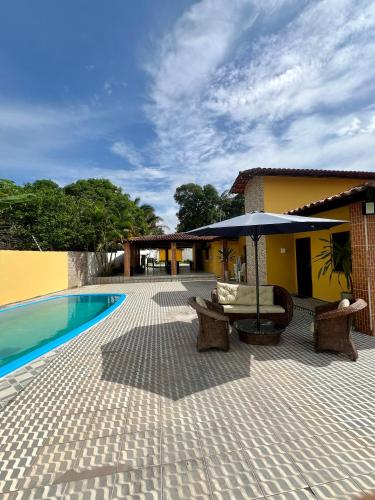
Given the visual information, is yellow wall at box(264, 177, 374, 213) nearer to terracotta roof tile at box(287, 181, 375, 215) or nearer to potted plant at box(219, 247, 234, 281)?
terracotta roof tile at box(287, 181, 375, 215)

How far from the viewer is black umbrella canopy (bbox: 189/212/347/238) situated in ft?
15.5

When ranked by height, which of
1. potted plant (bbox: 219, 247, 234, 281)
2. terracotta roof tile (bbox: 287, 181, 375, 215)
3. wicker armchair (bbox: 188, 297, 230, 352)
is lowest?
wicker armchair (bbox: 188, 297, 230, 352)

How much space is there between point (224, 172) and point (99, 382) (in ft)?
57.5

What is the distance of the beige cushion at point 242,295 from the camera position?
6582 mm

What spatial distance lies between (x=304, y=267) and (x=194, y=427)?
33.1 feet

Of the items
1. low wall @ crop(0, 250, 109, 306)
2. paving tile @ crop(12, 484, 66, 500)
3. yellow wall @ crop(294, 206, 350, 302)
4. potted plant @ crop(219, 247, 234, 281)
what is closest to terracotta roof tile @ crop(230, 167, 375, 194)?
yellow wall @ crop(294, 206, 350, 302)

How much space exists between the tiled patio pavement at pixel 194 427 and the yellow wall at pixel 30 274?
900 centimetres

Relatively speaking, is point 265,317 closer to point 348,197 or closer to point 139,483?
point 348,197

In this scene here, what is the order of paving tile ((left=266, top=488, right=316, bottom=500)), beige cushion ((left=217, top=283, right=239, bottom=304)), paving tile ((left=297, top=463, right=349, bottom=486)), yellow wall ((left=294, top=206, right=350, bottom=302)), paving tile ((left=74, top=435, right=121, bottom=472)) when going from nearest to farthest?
1. paving tile ((left=266, top=488, right=316, bottom=500))
2. paving tile ((left=297, top=463, right=349, bottom=486))
3. paving tile ((left=74, top=435, right=121, bottom=472))
4. beige cushion ((left=217, top=283, right=239, bottom=304))
5. yellow wall ((left=294, top=206, right=350, bottom=302))

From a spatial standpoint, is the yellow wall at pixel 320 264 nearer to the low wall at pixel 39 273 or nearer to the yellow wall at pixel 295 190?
the yellow wall at pixel 295 190

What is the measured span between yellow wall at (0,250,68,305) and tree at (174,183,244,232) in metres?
25.6

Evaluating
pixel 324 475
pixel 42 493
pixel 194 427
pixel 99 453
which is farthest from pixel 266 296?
pixel 42 493

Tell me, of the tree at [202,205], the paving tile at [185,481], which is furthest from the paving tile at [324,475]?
the tree at [202,205]

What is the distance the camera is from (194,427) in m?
2.92
